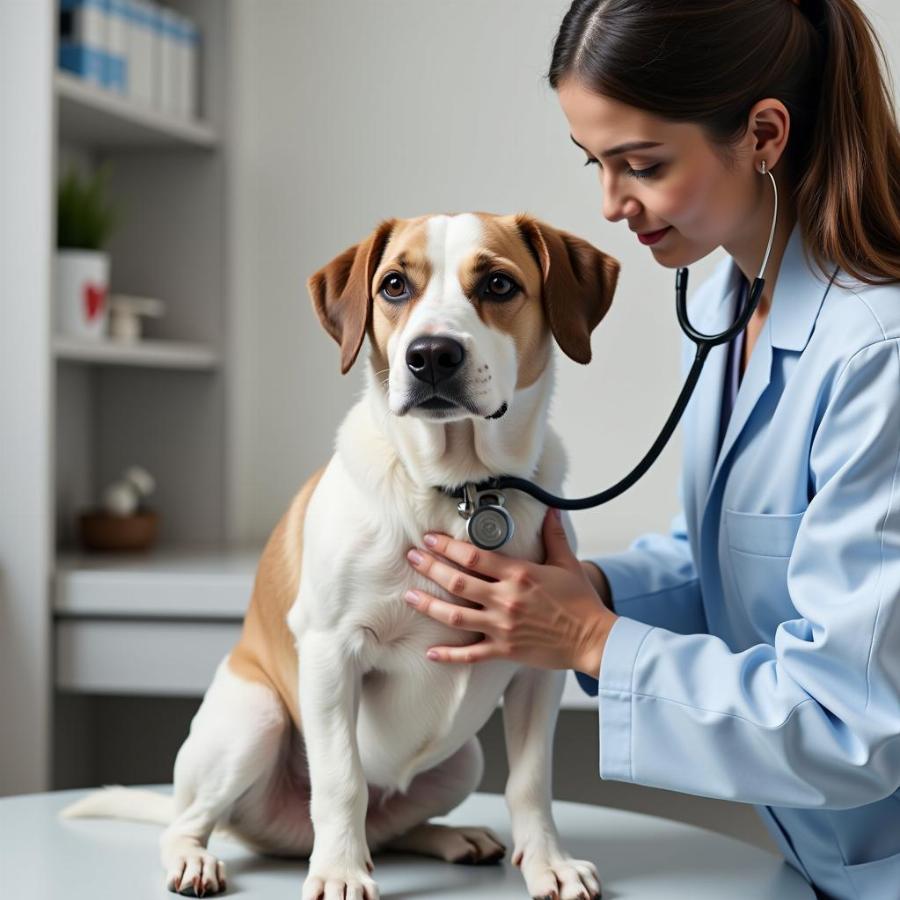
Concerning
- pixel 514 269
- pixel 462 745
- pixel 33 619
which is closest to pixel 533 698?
pixel 462 745

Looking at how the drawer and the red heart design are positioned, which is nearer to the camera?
the drawer

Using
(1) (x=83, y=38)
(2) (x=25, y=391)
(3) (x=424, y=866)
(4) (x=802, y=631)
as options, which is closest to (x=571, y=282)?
(4) (x=802, y=631)

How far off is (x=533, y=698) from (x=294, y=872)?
0.32m

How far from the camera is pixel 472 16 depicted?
268 cm

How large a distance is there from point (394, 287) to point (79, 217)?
1.41m

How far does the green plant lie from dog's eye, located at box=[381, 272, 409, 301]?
4.55ft

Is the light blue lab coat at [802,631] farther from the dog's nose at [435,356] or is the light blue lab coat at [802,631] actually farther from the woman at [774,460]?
the dog's nose at [435,356]

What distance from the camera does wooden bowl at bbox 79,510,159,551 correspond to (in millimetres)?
2611

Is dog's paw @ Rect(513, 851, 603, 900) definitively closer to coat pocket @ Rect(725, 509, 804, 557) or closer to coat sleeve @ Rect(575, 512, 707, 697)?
coat sleeve @ Rect(575, 512, 707, 697)

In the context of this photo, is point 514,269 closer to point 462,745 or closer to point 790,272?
point 790,272

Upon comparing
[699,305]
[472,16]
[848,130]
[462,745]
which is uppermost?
[472,16]

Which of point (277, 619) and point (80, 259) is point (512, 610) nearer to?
point (277, 619)

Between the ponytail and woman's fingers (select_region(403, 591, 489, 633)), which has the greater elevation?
the ponytail

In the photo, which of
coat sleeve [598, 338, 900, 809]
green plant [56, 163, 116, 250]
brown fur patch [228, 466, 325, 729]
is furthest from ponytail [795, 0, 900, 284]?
green plant [56, 163, 116, 250]
